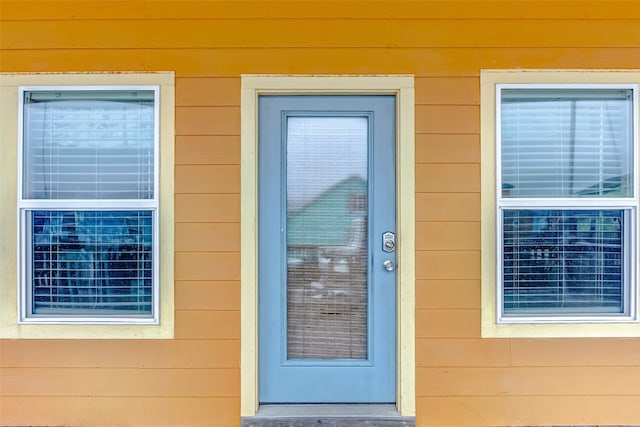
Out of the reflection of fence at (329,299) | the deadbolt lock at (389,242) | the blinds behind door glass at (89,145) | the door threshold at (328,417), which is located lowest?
the door threshold at (328,417)

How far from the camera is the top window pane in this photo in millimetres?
1887

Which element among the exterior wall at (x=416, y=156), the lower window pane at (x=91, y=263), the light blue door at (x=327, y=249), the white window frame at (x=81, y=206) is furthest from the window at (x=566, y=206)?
the lower window pane at (x=91, y=263)

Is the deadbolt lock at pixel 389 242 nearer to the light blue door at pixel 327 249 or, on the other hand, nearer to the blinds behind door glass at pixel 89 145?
the light blue door at pixel 327 249

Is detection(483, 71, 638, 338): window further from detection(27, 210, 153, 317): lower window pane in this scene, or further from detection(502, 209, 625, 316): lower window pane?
detection(27, 210, 153, 317): lower window pane

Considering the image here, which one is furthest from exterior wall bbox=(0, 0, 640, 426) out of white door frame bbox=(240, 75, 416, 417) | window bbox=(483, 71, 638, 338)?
window bbox=(483, 71, 638, 338)

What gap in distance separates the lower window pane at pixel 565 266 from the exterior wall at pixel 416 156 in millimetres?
189

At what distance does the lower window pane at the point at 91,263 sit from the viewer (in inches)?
74.9

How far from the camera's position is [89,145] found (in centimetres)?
191

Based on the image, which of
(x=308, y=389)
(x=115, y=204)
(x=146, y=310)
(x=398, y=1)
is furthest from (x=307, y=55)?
(x=308, y=389)

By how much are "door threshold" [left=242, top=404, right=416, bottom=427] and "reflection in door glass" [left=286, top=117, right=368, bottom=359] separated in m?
0.26

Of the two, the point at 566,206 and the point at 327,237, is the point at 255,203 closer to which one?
the point at 327,237

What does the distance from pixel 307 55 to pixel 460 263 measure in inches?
53.6

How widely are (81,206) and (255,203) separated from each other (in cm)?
93

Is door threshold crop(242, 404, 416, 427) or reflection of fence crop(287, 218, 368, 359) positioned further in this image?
reflection of fence crop(287, 218, 368, 359)
